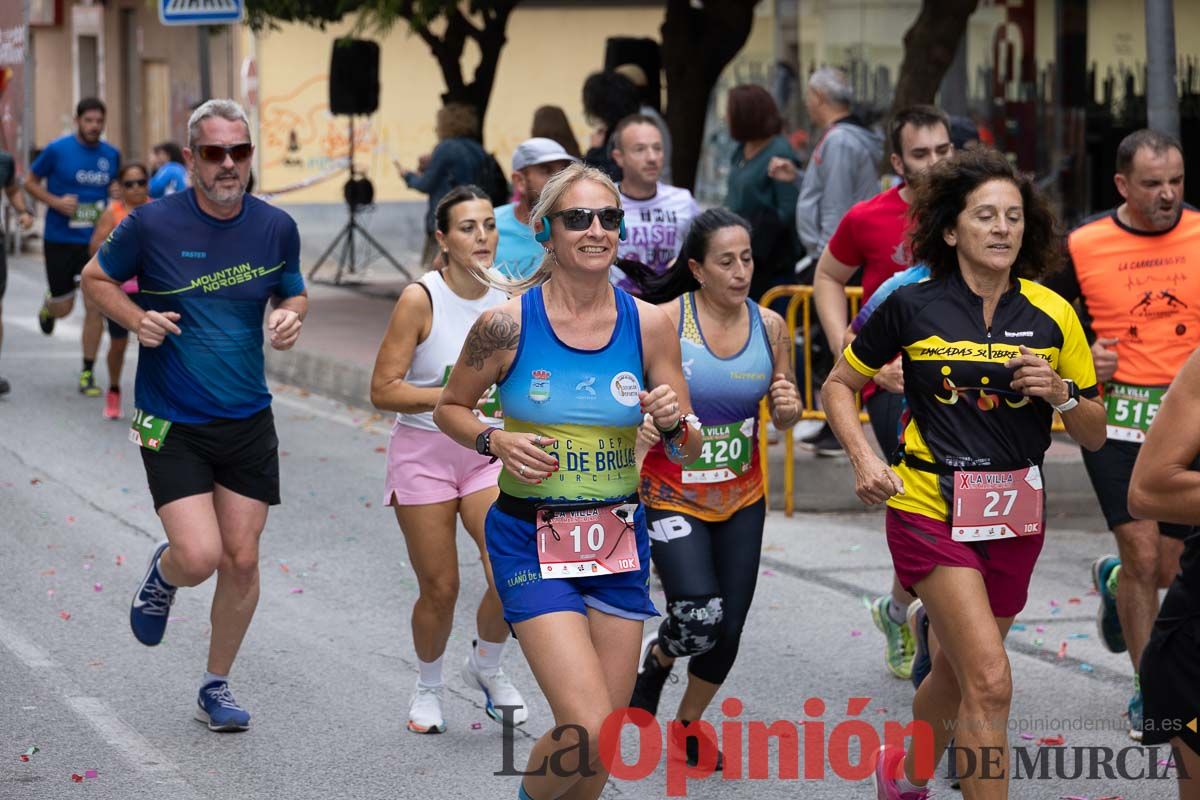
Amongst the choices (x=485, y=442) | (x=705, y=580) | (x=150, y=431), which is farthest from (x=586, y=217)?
(x=150, y=431)

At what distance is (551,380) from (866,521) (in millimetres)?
5650

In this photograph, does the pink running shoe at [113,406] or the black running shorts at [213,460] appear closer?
the black running shorts at [213,460]

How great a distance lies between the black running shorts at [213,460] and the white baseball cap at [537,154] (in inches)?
73.1

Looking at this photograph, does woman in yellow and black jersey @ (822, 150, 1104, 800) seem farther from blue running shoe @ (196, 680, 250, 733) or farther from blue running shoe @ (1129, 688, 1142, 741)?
blue running shoe @ (196, 680, 250, 733)

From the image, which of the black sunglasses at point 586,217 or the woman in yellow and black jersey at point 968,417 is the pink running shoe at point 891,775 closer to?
the woman in yellow and black jersey at point 968,417

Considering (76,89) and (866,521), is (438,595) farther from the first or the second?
(76,89)

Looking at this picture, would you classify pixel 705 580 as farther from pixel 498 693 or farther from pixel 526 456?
pixel 526 456

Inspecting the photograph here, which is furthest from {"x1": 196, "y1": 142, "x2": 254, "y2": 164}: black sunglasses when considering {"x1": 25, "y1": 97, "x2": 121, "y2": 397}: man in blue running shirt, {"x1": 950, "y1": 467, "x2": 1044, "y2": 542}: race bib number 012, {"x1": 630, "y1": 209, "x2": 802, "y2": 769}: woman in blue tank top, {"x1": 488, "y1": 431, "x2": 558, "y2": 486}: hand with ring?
{"x1": 25, "y1": 97, "x2": 121, "y2": 397}: man in blue running shirt

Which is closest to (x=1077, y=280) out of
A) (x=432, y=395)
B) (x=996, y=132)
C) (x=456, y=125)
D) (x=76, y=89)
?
(x=432, y=395)

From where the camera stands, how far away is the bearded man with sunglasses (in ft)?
20.7

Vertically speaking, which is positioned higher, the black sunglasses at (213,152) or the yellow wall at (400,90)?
the yellow wall at (400,90)

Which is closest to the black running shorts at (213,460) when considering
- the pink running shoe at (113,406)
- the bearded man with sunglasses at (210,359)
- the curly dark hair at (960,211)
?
the bearded man with sunglasses at (210,359)

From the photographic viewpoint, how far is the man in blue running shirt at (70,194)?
15219mm

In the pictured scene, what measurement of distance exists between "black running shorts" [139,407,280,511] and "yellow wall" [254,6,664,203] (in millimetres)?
24312
